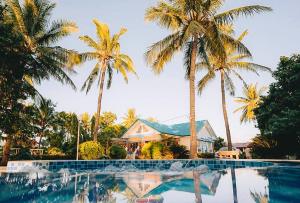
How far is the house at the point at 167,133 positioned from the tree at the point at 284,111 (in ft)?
40.1

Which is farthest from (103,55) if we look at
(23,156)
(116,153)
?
(23,156)

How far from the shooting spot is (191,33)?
48.8 feet

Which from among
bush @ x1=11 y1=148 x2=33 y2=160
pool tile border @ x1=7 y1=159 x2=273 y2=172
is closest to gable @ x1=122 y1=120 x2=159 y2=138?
bush @ x1=11 y1=148 x2=33 y2=160

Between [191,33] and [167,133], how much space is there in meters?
14.8

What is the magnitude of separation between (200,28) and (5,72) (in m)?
10.4

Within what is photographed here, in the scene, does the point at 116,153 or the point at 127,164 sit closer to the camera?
the point at 127,164

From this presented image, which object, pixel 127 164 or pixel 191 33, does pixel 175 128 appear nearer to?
pixel 127 164

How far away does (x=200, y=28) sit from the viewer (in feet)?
46.6

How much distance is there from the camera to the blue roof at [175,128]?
94.1ft

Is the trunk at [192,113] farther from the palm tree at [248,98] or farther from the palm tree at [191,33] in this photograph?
the palm tree at [248,98]

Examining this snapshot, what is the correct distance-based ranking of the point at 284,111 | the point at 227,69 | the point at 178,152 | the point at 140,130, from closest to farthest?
1. the point at 284,111
2. the point at 178,152
3. the point at 227,69
4. the point at 140,130

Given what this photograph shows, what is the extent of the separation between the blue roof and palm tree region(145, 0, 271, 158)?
41.8 feet

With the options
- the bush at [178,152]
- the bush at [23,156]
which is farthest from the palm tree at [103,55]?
the bush at [178,152]

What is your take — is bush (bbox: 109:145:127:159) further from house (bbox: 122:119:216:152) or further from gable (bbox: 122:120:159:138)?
gable (bbox: 122:120:159:138)
